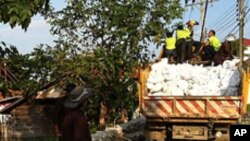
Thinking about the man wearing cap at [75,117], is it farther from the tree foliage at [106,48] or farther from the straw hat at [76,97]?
the tree foliage at [106,48]

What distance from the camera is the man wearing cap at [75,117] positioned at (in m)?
7.70

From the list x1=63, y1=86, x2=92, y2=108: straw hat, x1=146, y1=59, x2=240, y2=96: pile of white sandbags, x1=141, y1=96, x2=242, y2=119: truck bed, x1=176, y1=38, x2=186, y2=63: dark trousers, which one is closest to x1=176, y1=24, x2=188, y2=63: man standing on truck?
x1=176, y1=38, x2=186, y2=63: dark trousers

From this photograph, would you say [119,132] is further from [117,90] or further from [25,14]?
[25,14]

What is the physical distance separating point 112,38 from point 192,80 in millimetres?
3633

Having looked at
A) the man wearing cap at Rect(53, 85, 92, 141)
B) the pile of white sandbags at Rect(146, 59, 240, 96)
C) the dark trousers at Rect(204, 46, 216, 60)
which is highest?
the dark trousers at Rect(204, 46, 216, 60)

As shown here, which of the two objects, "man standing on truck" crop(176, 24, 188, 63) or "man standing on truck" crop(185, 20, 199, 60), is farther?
"man standing on truck" crop(185, 20, 199, 60)

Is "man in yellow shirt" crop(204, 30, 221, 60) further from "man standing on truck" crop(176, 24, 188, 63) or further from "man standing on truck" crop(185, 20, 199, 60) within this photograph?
"man standing on truck" crop(176, 24, 188, 63)

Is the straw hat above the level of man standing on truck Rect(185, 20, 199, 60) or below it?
below

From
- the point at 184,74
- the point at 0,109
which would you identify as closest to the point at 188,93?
the point at 184,74

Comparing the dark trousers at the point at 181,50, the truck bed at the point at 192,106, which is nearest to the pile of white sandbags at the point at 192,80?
the truck bed at the point at 192,106

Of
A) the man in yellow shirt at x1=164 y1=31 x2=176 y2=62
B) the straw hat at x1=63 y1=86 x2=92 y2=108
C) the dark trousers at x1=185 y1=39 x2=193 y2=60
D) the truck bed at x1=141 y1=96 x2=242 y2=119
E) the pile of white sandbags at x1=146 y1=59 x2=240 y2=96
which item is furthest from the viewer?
the dark trousers at x1=185 y1=39 x2=193 y2=60

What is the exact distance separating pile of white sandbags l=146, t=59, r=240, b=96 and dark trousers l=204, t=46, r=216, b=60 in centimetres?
146

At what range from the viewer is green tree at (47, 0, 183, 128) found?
1576 centimetres

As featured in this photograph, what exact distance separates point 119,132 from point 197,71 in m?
2.46
